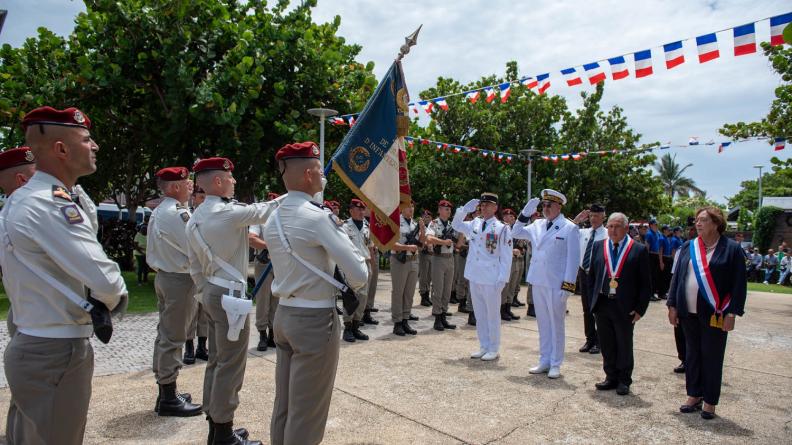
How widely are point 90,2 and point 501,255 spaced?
449 inches

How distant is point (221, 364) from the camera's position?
12.2ft

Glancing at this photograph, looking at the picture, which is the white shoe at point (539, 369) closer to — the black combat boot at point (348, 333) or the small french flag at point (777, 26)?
the black combat boot at point (348, 333)

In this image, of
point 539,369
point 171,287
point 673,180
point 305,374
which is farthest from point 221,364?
point 673,180

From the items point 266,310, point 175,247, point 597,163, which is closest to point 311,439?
point 175,247

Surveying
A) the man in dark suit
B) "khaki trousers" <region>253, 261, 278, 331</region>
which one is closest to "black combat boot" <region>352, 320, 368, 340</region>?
"khaki trousers" <region>253, 261, 278, 331</region>

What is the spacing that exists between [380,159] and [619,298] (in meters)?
2.96

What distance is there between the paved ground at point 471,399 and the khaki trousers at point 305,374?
104 cm

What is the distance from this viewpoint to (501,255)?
22.1ft

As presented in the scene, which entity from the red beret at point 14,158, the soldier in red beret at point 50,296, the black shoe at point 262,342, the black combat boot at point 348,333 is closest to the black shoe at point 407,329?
the black combat boot at point 348,333

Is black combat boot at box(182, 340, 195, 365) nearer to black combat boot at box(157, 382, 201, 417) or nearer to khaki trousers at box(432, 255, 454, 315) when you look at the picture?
black combat boot at box(157, 382, 201, 417)

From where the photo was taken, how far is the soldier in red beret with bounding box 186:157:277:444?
364 centimetres

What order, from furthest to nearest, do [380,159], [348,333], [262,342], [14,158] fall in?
[348,333] → [262,342] → [380,159] → [14,158]

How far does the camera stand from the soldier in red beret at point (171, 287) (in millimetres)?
4488

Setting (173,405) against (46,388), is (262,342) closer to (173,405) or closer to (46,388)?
(173,405)
